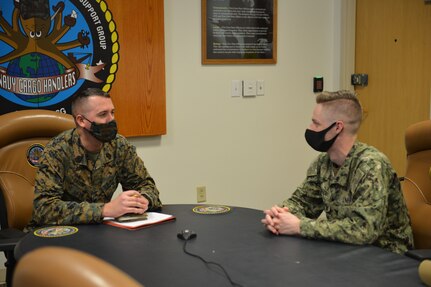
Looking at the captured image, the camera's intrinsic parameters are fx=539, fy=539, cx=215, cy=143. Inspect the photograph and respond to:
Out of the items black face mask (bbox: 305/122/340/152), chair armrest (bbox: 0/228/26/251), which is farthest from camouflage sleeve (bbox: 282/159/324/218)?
chair armrest (bbox: 0/228/26/251)

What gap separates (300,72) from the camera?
4535mm

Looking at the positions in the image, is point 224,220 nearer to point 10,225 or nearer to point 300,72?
point 10,225

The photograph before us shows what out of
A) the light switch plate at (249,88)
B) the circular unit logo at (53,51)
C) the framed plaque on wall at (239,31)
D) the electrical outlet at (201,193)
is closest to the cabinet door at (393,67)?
the framed plaque on wall at (239,31)

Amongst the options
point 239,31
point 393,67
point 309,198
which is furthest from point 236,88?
point 309,198

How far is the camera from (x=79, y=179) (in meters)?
2.56

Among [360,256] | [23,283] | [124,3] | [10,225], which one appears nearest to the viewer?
[23,283]

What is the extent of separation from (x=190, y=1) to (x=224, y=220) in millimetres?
2226

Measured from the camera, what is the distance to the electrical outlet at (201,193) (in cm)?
418

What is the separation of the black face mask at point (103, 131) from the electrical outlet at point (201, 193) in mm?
1656

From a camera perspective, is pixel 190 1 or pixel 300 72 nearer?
pixel 190 1

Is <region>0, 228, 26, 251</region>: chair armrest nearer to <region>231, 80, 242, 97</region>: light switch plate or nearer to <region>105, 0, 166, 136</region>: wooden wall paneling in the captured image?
<region>105, 0, 166, 136</region>: wooden wall paneling

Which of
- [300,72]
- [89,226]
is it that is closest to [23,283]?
[89,226]


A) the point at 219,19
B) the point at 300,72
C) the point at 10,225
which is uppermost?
the point at 219,19

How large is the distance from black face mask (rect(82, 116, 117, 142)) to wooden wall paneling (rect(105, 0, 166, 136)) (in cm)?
116
